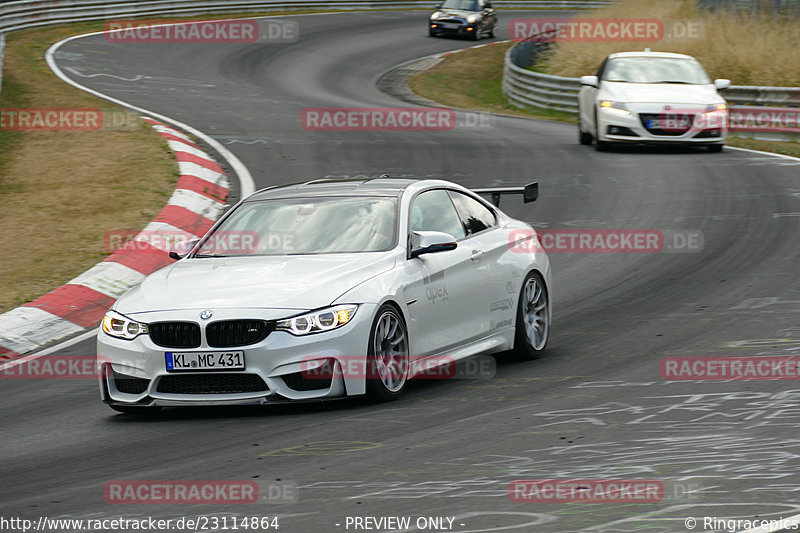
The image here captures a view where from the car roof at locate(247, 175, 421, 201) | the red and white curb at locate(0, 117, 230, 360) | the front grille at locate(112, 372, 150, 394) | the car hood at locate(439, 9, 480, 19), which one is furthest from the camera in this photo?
the car hood at locate(439, 9, 480, 19)

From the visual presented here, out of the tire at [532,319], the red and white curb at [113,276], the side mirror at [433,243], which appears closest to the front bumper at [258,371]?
the side mirror at [433,243]

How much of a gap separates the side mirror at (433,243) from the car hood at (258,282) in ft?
0.66

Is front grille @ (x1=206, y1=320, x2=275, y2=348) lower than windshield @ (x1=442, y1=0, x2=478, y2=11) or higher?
higher

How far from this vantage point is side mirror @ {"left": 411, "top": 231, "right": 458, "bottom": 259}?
8734mm

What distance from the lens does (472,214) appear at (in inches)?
389

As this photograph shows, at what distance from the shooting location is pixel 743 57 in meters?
30.6

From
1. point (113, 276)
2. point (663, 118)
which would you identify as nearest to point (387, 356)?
point (113, 276)

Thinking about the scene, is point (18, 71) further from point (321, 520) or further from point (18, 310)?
point (321, 520)

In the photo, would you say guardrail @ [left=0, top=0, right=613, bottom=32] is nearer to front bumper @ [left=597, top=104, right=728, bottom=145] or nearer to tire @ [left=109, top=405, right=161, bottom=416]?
front bumper @ [left=597, top=104, right=728, bottom=145]

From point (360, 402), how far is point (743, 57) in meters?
24.4

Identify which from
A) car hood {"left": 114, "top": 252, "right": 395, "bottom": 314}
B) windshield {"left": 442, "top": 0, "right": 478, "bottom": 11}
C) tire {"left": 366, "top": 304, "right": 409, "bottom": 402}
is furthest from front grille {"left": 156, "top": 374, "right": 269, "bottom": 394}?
windshield {"left": 442, "top": 0, "right": 478, "bottom": 11}

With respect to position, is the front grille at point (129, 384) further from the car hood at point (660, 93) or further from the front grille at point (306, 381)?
the car hood at point (660, 93)

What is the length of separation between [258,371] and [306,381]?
0.96 feet

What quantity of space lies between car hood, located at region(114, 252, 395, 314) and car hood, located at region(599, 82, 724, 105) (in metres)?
13.3
